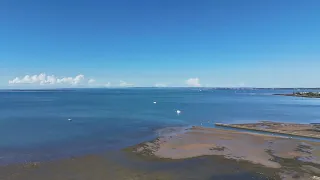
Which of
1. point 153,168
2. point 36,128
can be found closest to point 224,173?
point 153,168

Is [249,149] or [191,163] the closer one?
[191,163]

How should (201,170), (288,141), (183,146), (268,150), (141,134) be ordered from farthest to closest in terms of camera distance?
(141,134) < (288,141) < (183,146) < (268,150) < (201,170)

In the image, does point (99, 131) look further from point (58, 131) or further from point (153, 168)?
point (153, 168)

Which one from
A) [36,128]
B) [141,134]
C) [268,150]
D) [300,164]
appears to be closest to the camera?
[300,164]

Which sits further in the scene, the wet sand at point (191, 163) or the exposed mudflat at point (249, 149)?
the exposed mudflat at point (249, 149)

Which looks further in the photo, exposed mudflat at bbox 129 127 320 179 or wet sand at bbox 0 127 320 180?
exposed mudflat at bbox 129 127 320 179

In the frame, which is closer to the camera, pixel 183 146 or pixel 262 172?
pixel 262 172
